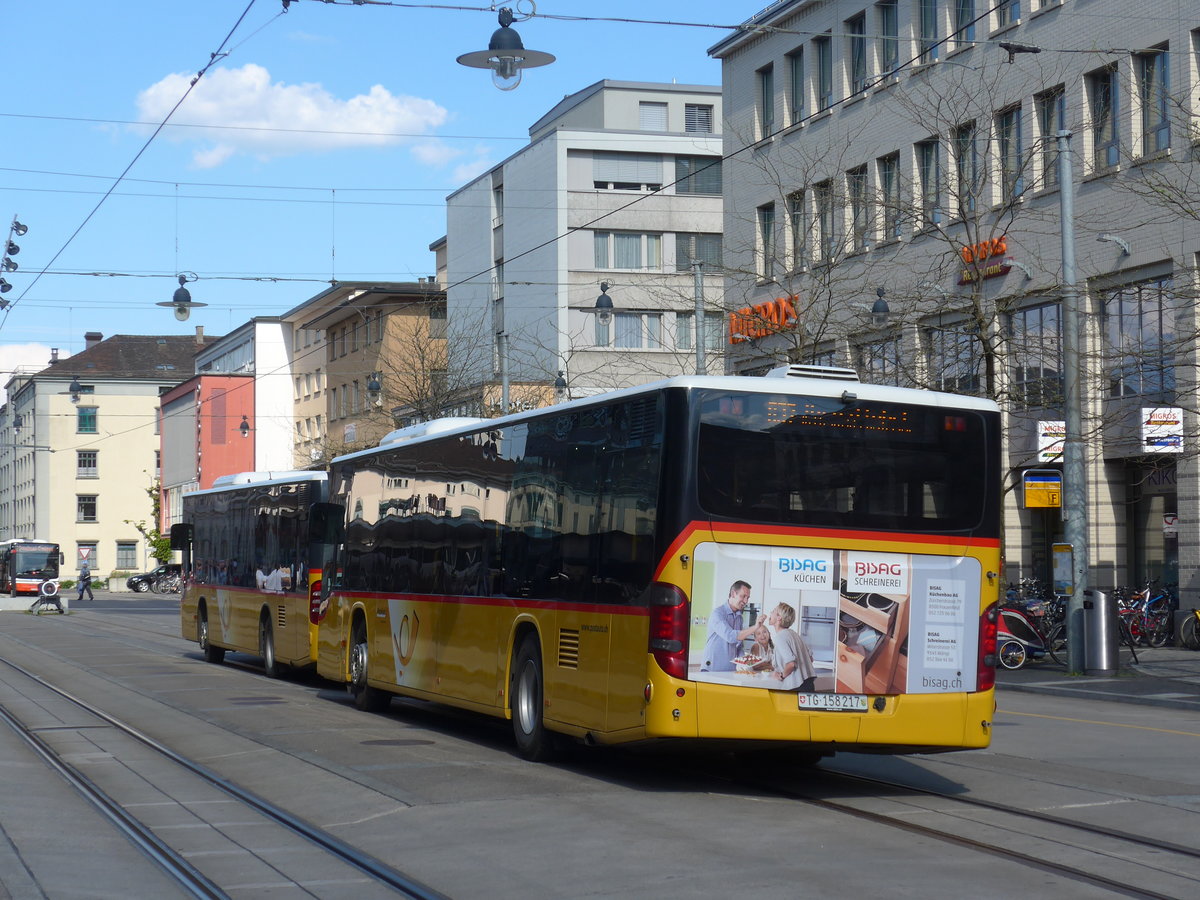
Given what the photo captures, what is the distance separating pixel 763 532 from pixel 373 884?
13.4 feet

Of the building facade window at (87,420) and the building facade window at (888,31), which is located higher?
the building facade window at (888,31)

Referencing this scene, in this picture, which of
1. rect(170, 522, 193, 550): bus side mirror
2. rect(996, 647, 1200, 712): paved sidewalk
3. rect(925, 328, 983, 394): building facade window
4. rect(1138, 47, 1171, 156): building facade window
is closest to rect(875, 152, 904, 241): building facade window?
rect(1138, 47, 1171, 156): building facade window

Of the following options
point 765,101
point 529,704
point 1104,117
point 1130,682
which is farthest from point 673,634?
point 765,101

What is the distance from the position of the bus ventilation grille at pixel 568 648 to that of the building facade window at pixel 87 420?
358ft

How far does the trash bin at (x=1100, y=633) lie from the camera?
23.3m

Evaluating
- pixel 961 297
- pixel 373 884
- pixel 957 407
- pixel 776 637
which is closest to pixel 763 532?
pixel 776 637

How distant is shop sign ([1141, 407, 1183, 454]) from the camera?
23.4 meters

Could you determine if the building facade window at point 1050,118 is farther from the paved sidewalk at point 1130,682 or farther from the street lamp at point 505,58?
the street lamp at point 505,58

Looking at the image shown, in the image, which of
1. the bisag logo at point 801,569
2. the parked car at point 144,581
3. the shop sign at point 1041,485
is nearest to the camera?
the bisag logo at point 801,569

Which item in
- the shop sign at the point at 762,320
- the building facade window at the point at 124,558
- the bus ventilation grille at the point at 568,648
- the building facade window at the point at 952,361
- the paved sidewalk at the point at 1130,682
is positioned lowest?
the paved sidewalk at the point at 1130,682

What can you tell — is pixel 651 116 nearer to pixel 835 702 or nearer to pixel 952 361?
pixel 952 361

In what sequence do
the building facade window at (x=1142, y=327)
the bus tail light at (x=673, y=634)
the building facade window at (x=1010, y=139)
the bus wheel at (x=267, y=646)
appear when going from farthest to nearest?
1. the building facade window at (x=1010, y=139)
2. the building facade window at (x=1142, y=327)
3. the bus wheel at (x=267, y=646)
4. the bus tail light at (x=673, y=634)

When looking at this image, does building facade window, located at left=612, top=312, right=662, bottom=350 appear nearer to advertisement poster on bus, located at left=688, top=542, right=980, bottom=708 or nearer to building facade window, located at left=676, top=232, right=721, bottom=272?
building facade window, located at left=676, top=232, right=721, bottom=272

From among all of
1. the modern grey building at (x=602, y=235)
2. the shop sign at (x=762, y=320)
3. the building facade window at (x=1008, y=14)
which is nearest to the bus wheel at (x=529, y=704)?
the shop sign at (x=762, y=320)
